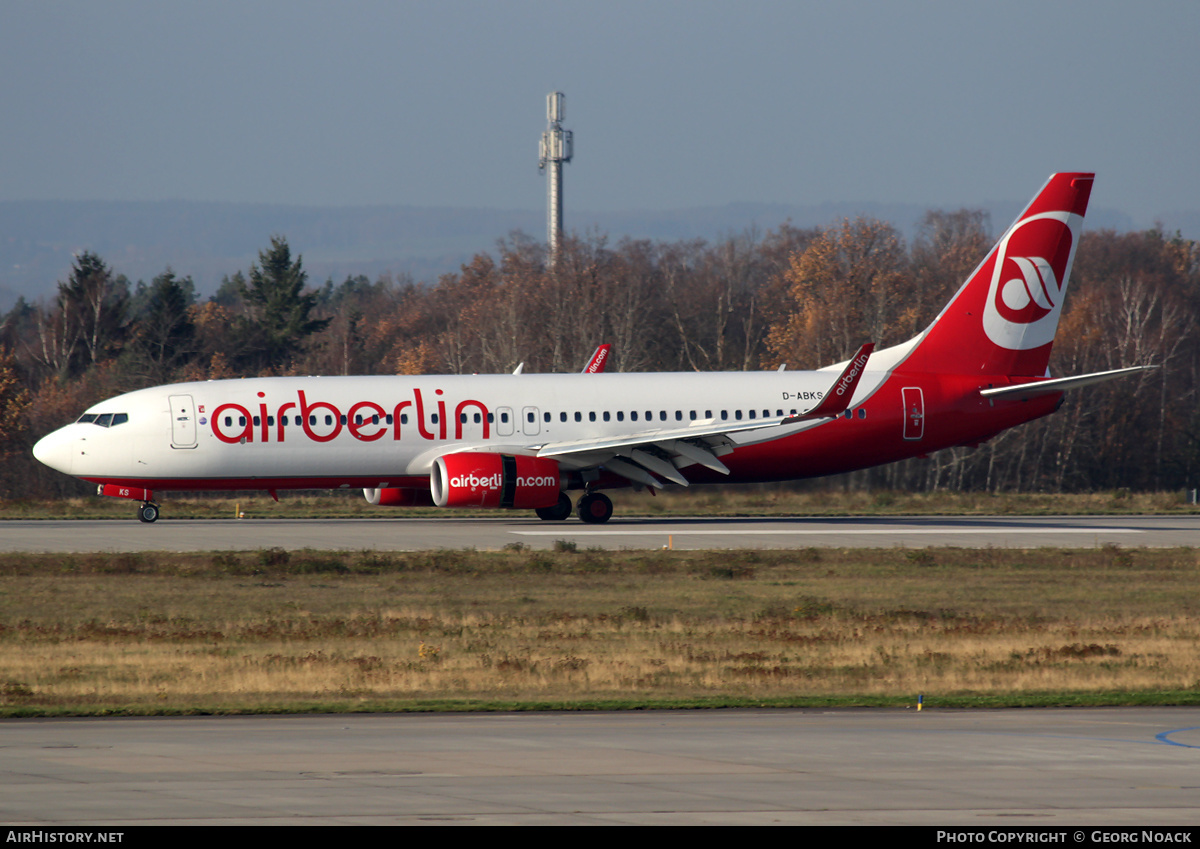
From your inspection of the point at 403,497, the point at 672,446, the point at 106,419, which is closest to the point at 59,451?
the point at 106,419

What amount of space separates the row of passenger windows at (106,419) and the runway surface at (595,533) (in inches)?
109

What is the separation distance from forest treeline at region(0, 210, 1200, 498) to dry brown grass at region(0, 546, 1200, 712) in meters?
25.8

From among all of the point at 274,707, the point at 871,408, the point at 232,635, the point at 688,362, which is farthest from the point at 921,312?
the point at 274,707

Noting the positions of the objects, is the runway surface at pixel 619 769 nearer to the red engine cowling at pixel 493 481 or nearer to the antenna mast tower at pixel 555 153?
the red engine cowling at pixel 493 481

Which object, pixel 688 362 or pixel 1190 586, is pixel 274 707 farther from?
pixel 688 362

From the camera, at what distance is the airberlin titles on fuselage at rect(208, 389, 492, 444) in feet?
116

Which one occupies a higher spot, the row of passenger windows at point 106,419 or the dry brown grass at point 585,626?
the row of passenger windows at point 106,419

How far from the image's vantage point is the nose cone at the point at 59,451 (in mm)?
35281

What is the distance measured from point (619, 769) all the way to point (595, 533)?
24.2m

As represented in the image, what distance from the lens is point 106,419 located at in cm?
3559

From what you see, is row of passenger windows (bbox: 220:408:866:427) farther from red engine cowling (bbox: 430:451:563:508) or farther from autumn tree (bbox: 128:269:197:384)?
autumn tree (bbox: 128:269:197:384)

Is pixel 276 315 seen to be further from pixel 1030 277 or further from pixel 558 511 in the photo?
pixel 1030 277

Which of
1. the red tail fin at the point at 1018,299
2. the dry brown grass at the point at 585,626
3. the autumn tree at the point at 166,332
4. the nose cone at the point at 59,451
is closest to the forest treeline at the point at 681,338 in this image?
the autumn tree at the point at 166,332

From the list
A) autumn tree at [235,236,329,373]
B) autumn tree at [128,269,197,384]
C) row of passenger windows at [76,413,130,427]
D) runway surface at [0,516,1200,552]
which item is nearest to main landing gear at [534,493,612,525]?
runway surface at [0,516,1200,552]
